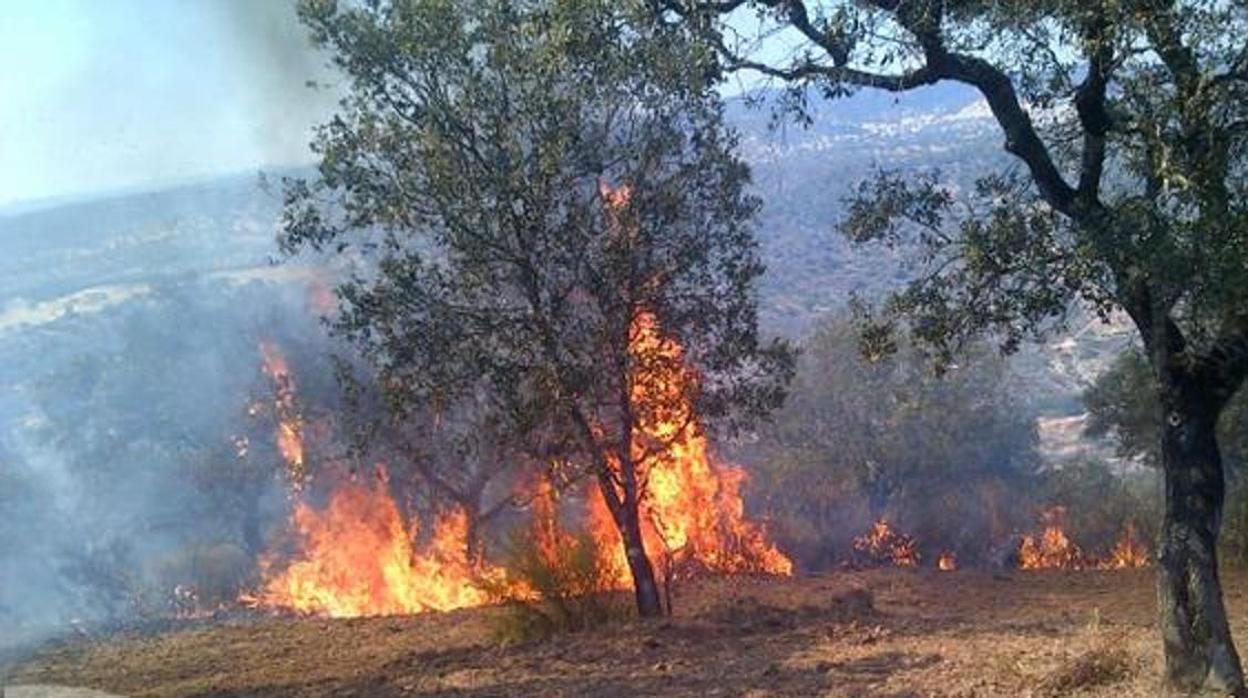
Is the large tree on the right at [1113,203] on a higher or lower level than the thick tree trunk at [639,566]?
higher

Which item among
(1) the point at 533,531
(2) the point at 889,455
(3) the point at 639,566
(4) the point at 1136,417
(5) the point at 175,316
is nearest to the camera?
(3) the point at 639,566

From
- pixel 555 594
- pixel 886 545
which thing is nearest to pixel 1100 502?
pixel 886 545

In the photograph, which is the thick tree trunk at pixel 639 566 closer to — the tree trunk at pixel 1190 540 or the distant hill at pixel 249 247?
the tree trunk at pixel 1190 540

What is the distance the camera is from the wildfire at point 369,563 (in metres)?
19.2

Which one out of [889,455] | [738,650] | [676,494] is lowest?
[738,650]

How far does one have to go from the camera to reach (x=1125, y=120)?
7.14 metres

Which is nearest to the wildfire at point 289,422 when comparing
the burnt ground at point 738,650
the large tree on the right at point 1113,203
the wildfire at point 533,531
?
the wildfire at point 533,531

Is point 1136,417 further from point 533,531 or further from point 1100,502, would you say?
point 533,531

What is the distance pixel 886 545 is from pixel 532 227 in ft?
58.6

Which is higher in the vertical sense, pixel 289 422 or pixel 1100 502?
pixel 289 422

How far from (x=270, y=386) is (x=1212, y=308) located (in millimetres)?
23863

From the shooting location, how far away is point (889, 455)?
29391mm

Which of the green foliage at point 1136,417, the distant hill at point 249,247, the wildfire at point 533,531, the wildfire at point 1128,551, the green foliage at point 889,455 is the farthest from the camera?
the distant hill at point 249,247

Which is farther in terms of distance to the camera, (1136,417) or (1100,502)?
(1100,502)
